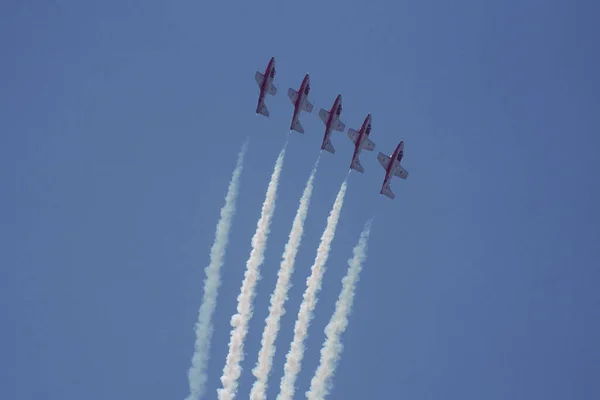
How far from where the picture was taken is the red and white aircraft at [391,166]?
79.6m

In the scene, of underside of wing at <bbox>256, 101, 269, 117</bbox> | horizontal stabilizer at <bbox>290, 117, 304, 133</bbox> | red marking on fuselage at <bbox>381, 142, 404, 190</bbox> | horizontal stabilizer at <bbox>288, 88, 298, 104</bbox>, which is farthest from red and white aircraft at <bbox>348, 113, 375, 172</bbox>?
underside of wing at <bbox>256, 101, 269, 117</bbox>

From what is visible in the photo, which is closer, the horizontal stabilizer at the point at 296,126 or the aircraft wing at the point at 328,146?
the horizontal stabilizer at the point at 296,126

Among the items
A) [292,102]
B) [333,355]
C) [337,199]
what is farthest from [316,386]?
[292,102]

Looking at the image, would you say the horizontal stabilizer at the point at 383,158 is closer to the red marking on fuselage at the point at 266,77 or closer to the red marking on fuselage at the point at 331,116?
the red marking on fuselage at the point at 331,116

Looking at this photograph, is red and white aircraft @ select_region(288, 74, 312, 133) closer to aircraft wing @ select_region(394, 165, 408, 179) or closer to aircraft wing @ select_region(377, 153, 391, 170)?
aircraft wing @ select_region(377, 153, 391, 170)

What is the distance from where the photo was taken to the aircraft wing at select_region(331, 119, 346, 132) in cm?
7761

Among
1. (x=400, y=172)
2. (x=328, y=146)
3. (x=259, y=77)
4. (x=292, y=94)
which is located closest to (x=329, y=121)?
(x=328, y=146)

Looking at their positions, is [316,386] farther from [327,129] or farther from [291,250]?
[327,129]

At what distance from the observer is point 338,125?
77938 millimetres

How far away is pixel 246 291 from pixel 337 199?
A: 1126cm

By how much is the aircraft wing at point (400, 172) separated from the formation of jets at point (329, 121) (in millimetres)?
175

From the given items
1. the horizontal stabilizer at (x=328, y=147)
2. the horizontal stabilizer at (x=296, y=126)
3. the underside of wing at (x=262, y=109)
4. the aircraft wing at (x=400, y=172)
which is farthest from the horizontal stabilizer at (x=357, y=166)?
the underside of wing at (x=262, y=109)

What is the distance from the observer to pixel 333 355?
73.8 m

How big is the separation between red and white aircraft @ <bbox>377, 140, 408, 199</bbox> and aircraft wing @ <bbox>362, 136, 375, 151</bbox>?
40.4 inches
